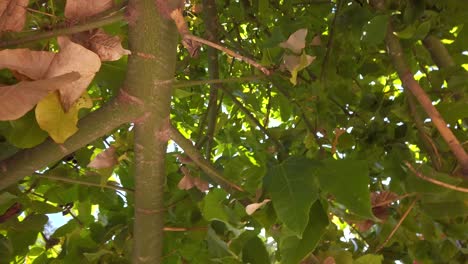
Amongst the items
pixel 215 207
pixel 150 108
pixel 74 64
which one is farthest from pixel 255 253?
pixel 74 64

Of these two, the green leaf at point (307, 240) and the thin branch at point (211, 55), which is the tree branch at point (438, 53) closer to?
the thin branch at point (211, 55)

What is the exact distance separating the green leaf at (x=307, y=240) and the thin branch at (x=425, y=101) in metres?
0.21

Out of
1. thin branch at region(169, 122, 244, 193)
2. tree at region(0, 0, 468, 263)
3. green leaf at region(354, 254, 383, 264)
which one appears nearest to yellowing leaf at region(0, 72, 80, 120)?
tree at region(0, 0, 468, 263)

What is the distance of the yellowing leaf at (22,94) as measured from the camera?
40cm

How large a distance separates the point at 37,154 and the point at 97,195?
536mm

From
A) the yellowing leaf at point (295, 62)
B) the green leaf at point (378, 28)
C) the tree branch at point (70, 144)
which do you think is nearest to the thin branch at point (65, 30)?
the tree branch at point (70, 144)

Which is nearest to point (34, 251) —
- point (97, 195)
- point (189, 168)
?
point (97, 195)

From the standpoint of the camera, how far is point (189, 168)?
835mm

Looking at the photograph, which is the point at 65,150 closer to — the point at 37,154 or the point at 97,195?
the point at 37,154

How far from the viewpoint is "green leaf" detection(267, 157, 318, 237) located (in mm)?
525

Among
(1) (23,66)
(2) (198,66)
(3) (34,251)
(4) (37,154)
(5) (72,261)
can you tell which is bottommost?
(3) (34,251)

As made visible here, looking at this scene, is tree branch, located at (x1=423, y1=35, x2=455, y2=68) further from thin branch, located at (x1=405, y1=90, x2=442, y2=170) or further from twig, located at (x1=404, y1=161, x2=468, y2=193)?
twig, located at (x1=404, y1=161, x2=468, y2=193)

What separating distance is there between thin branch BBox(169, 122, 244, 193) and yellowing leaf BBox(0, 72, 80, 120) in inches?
8.5

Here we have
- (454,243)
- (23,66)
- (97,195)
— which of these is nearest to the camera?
(23,66)
